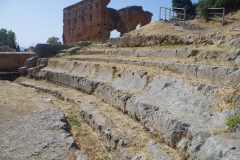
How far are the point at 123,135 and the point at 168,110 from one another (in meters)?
0.75

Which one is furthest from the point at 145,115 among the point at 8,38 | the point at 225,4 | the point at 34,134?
the point at 8,38

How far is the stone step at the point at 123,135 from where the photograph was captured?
8.16ft

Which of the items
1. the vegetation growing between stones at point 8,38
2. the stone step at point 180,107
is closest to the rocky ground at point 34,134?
the stone step at point 180,107

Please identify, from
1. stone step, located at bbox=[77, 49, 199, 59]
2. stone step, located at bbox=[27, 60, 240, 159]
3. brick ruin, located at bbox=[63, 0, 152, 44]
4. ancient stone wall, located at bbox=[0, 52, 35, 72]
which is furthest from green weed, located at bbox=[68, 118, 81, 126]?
brick ruin, located at bbox=[63, 0, 152, 44]

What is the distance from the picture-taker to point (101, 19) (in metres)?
24.4

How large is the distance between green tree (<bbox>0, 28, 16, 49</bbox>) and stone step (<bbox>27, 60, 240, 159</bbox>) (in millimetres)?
52127

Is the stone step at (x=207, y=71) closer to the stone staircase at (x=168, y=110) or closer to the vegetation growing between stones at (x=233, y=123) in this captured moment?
the stone staircase at (x=168, y=110)

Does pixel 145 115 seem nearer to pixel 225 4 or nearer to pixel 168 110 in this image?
pixel 168 110

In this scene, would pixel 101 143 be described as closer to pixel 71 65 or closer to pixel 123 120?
pixel 123 120

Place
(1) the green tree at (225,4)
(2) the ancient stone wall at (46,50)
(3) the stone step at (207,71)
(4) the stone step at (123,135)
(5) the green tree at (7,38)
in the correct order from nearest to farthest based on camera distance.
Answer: (4) the stone step at (123,135) < (3) the stone step at (207,71) < (2) the ancient stone wall at (46,50) < (1) the green tree at (225,4) < (5) the green tree at (7,38)

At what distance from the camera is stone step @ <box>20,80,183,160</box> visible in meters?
2.49

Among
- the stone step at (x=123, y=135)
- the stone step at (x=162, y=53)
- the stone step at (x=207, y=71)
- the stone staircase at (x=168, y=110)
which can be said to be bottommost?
the stone step at (x=123, y=135)

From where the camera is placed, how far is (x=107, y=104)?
15.3 feet

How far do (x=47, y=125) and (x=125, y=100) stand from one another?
154 cm
